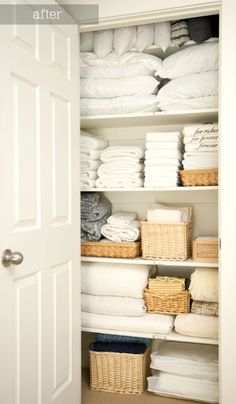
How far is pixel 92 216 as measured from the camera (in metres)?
2.42

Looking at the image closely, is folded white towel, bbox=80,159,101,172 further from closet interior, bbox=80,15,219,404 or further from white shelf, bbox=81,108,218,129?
white shelf, bbox=81,108,218,129

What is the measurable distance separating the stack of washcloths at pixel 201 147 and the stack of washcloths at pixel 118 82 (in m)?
0.28

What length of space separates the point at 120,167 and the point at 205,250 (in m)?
0.68

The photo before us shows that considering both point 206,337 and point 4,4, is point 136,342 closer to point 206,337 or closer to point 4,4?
point 206,337

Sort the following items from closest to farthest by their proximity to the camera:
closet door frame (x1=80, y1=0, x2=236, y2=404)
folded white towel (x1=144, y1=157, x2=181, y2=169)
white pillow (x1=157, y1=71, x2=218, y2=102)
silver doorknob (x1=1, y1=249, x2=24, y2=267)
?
1. silver doorknob (x1=1, y1=249, x2=24, y2=267)
2. closet door frame (x1=80, y1=0, x2=236, y2=404)
3. white pillow (x1=157, y1=71, x2=218, y2=102)
4. folded white towel (x1=144, y1=157, x2=181, y2=169)

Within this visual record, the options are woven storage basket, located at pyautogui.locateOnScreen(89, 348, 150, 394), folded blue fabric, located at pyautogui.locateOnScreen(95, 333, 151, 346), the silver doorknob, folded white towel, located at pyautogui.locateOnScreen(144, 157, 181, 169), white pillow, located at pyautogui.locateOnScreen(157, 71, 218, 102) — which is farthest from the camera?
folded blue fabric, located at pyautogui.locateOnScreen(95, 333, 151, 346)

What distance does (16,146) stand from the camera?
154 cm

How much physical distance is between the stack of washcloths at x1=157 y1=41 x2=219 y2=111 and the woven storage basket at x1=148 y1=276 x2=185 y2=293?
0.98m

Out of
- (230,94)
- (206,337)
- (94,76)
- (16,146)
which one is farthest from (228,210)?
(94,76)

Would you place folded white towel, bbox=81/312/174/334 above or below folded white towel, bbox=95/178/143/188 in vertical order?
below

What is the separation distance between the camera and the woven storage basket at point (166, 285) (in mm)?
2246

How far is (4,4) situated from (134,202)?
146cm

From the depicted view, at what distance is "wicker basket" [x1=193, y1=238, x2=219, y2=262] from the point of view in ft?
7.11

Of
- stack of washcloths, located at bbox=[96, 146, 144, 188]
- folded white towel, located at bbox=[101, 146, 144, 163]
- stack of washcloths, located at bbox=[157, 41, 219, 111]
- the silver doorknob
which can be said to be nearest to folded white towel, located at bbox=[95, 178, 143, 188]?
stack of washcloths, located at bbox=[96, 146, 144, 188]
